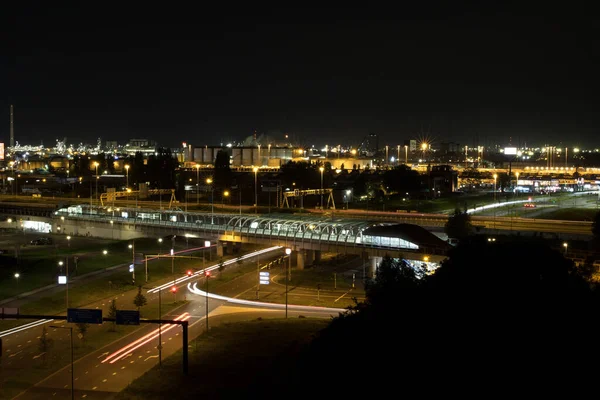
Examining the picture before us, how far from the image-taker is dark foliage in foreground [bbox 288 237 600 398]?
1220 centimetres

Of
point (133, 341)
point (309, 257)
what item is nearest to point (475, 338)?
point (133, 341)

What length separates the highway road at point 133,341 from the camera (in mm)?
19750

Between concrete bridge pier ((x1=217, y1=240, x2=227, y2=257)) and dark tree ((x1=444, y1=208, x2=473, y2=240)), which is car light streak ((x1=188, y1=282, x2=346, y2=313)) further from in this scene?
dark tree ((x1=444, y1=208, x2=473, y2=240))

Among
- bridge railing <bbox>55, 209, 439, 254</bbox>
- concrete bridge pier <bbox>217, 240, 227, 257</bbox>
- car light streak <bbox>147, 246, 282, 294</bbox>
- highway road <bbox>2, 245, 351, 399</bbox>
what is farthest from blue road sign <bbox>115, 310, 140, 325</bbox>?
concrete bridge pier <bbox>217, 240, 227, 257</bbox>

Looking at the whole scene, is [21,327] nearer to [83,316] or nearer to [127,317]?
[83,316]

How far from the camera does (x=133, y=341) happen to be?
24.8 m

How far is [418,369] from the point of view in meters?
12.9

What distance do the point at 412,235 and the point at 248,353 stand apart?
17.0 meters

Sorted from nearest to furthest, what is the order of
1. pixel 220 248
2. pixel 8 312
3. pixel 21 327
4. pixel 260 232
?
pixel 8 312
pixel 21 327
pixel 260 232
pixel 220 248

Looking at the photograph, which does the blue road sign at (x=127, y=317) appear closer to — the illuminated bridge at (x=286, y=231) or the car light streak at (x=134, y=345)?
the car light streak at (x=134, y=345)

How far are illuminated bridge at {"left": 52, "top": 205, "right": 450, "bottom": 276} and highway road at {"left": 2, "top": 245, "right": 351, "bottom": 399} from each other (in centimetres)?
495

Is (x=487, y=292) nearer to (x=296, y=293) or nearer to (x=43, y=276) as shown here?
(x=296, y=293)

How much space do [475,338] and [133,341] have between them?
15.9 metres

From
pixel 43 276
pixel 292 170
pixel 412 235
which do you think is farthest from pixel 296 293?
pixel 292 170
